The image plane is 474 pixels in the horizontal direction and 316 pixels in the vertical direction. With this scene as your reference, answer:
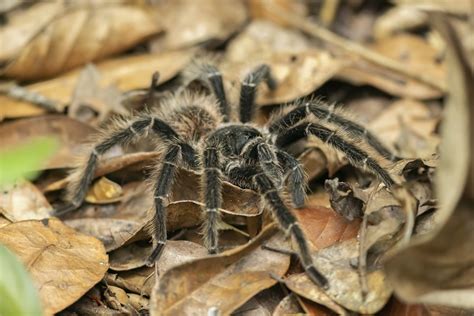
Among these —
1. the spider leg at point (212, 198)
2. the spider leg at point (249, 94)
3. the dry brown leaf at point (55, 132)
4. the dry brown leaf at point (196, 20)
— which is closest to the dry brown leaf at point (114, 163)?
the dry brown leaf at point (55, 132)

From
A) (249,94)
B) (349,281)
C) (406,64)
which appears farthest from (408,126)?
(349,281)

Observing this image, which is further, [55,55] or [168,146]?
[55,55]

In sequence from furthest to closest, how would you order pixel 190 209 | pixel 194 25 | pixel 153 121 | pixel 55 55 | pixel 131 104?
pixel 194 25 < pixel 55 55 < pixel 131 104 < pixel 153 121 < pixel 190 209

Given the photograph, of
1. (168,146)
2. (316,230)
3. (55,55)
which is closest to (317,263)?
(316,230)

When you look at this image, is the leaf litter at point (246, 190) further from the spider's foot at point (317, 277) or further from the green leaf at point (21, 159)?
the green leaf at point (21, 159)

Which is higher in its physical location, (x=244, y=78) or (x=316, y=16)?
(x=244, y=78)

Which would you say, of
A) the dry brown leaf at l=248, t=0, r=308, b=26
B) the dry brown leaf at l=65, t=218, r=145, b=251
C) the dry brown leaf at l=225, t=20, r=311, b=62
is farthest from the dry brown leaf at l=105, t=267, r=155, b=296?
the dry brown leaf at l=248, t=0, r=308, b=26

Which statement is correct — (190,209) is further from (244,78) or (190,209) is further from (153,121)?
(244,78)

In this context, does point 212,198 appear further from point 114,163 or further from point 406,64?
point 406,64
